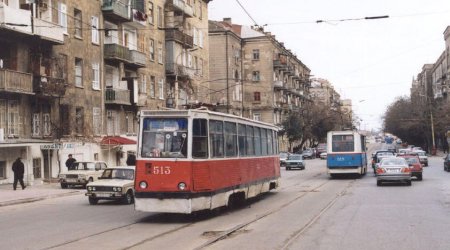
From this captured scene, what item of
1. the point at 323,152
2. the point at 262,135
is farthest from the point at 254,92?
the point at 262,135

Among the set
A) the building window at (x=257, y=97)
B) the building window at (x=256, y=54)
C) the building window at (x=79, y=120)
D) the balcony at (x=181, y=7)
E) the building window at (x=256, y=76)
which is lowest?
the building window at (x=79, y=120)

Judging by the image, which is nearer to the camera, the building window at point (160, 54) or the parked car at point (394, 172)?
the parked car at point (394, 172)

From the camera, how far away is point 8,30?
32.9 m

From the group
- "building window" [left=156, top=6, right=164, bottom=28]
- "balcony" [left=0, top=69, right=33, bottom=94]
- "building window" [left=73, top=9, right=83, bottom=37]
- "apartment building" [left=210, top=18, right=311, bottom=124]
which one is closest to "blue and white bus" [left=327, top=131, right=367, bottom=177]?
"balcony" [left=0, top=69, right=33, bottom=94]

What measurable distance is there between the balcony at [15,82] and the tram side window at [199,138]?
2024 cm

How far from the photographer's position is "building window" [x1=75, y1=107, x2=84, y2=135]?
41.4m

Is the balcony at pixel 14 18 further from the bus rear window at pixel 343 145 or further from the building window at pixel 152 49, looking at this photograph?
the building window at pixel 152 49

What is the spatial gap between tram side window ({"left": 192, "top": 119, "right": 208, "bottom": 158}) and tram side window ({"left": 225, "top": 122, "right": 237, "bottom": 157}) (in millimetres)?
1636

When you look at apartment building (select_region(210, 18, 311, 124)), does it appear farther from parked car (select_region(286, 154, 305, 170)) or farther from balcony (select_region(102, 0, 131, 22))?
balcony (select_region(102, 0, 131, 22))

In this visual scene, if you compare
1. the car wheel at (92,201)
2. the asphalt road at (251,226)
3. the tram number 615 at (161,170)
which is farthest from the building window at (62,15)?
the tram number 615 at (161,170)

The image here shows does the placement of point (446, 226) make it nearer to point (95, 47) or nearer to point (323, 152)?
point (95, 47)

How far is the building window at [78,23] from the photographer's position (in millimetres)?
41562

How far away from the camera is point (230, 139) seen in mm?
18016

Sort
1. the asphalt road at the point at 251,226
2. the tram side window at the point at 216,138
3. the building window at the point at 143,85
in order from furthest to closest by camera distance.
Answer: the building window at the point at 143,85 → the tram side window at the point at 216,138 → the asphalt road at the point at 251,226
